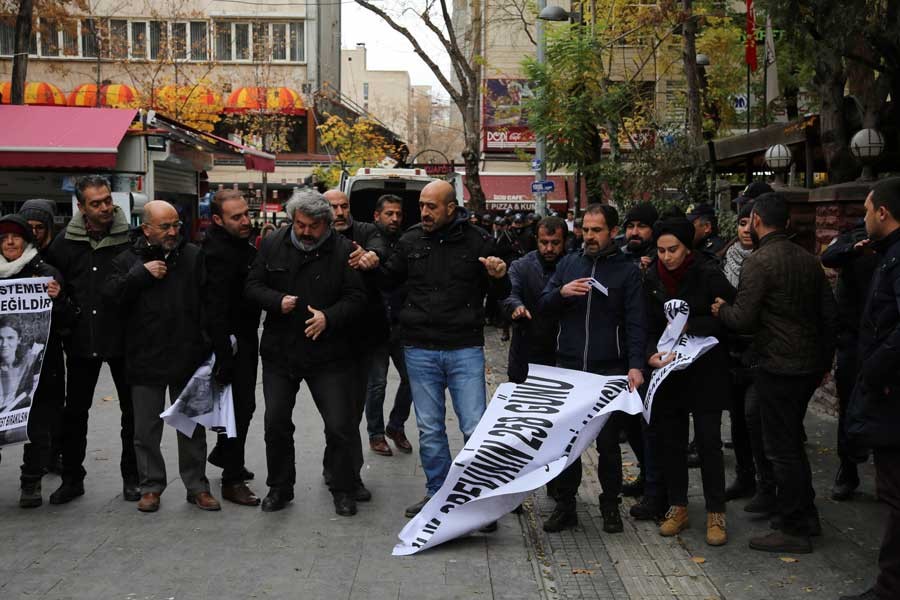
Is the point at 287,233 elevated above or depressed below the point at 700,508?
above

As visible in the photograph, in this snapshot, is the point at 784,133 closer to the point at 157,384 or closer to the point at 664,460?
the point at 664,460

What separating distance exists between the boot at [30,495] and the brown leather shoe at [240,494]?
1227mm

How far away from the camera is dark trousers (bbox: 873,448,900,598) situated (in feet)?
16.5

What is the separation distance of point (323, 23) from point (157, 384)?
59091 millimetres

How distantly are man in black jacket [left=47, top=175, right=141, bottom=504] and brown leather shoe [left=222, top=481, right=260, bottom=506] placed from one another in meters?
0.61

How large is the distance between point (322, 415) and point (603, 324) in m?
1.95

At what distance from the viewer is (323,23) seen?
63406 mm

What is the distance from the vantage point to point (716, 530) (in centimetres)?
651

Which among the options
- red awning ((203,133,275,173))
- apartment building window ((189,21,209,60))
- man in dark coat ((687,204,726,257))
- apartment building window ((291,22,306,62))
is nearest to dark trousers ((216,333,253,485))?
man in dark coat ((687,204,726,257))

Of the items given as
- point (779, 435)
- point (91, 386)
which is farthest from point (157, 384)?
point (779, 435)

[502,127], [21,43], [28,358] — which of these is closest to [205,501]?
[28,358]

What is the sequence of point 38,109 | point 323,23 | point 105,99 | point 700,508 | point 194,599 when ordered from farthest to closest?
point 323,23
point 105,99
point 38,109
point 700,508
point 194,599

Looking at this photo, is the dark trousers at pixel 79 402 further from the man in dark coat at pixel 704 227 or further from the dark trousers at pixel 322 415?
the man in dark coat at pixel 704 227

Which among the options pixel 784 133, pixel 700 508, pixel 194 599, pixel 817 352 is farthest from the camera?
pixel 784 133
